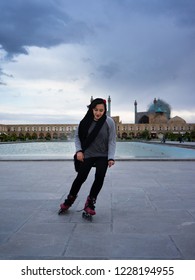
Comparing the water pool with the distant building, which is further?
the distant building

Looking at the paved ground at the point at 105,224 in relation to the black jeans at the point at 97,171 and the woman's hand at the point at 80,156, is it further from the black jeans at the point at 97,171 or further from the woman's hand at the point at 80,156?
the woman's hand at the point at 80,156

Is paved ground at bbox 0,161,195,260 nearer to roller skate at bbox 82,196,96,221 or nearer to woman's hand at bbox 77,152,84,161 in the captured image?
roller skate at bbox 82,196,96,221

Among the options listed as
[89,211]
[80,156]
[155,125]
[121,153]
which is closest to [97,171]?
[80,156]

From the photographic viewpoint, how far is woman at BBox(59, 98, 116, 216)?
3594mm

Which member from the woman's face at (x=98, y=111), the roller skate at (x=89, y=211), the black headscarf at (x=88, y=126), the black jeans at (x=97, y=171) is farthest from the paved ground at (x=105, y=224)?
the woman's face at (x=98, y=111)

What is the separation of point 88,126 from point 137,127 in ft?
320

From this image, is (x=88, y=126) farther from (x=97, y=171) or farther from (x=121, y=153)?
(x=121, y=153)

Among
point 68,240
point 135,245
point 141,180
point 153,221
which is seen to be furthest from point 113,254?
point 141,180

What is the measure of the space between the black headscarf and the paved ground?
84 centimetres

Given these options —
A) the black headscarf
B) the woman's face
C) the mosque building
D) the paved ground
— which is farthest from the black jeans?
the mosque building

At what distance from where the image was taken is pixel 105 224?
3.35m

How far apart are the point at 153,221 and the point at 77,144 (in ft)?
3.84
